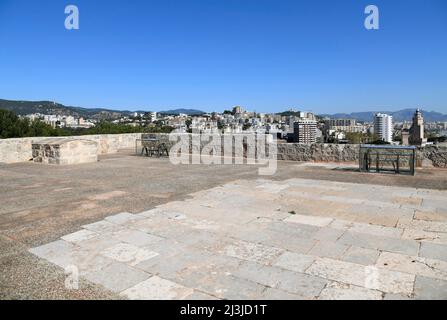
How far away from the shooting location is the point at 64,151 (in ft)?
39.3

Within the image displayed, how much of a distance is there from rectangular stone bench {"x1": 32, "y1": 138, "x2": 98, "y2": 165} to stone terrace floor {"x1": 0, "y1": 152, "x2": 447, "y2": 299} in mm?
4169

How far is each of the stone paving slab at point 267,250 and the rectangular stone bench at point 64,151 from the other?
7501mm

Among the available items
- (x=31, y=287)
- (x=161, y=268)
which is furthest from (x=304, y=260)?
(x=31, y=287)

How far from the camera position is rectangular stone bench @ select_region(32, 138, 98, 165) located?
1202cm

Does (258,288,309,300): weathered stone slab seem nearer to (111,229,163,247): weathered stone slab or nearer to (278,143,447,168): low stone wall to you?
(111,229,163,247): weathered stone slab

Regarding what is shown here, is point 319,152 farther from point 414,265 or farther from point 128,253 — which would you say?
point 128,253

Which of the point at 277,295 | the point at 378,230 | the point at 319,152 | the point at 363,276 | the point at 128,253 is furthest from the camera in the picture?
the point at 319,152

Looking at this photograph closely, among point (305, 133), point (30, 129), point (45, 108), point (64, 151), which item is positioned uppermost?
point (45, 108)

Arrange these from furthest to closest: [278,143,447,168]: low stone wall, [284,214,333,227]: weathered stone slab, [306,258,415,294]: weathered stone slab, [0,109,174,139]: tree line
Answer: [0,109,174,139]: tree line < [278,143,447,168]: low stone wall < [284,214,333,227]: weathered stone slab < [306,258,415,294]: weathered stone slab

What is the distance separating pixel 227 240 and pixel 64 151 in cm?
957

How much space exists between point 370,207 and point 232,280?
3420 mm

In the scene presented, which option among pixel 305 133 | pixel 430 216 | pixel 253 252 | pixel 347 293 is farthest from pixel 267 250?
pixel 305 133

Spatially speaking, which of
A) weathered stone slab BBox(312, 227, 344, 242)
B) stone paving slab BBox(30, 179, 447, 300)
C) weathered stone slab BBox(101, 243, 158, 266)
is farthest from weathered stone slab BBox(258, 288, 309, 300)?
weathered stone slab BBox(312, 227, 344, 242)
